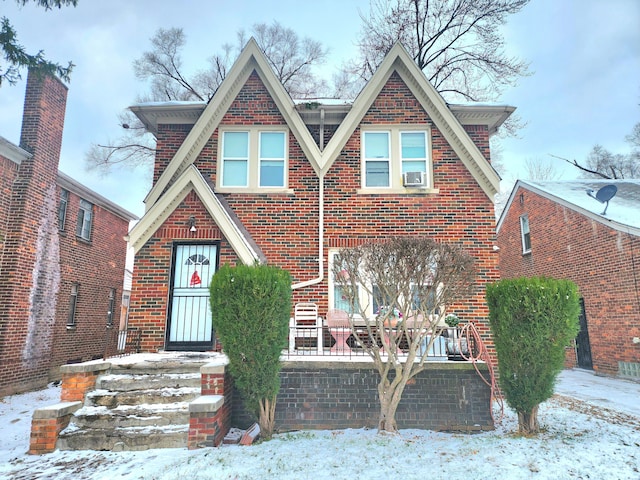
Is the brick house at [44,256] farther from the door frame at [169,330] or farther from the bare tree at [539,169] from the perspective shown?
the bare tree at [539,169]

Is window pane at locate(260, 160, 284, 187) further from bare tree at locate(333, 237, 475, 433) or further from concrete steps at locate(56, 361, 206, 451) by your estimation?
concrete steps at locate(56, 361, 206, 451)

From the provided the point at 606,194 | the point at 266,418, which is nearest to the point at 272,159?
the point at 266,418

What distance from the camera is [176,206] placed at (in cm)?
857

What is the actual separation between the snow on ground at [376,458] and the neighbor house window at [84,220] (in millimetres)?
8606

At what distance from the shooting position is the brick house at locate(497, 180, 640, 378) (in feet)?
36.7

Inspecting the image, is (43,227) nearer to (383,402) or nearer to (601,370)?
(383,402)

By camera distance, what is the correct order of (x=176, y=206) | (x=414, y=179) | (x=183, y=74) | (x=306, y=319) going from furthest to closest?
(x=183, y=74) < (x=414, y=179) < (x=176, y=206) < (x=306, y=319)

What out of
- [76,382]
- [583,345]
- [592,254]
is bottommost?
[583,345]

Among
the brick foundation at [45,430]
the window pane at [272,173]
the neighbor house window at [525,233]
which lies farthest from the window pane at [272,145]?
the neighbor house window at [525,233]

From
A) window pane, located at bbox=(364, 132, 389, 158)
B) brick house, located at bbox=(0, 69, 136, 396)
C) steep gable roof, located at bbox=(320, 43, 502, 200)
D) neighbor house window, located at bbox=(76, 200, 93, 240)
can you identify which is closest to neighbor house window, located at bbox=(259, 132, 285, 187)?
steep gable roof, located at bbox=(320, 43, 502, 200)

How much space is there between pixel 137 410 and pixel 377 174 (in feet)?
22.7

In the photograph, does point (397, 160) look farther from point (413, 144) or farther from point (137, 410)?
point (137, 410)

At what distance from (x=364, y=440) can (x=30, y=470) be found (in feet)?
13.6

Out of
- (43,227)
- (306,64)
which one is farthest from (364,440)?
(306,64)
